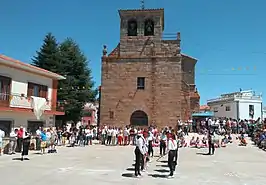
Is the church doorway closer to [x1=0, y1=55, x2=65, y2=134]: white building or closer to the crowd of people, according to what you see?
the crowd of people

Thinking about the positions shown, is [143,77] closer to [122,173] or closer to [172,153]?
[122,173]

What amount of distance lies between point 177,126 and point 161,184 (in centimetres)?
1896

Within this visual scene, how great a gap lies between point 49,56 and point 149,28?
417 inches

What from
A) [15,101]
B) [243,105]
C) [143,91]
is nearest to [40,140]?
[15,101]

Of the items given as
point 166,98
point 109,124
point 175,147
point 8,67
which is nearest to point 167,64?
point 166,98

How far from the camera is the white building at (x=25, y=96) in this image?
18719mm

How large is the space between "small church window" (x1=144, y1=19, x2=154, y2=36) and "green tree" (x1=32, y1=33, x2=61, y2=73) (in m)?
9.41

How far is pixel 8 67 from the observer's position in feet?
63.1

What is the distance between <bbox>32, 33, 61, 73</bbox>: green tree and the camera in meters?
30.4

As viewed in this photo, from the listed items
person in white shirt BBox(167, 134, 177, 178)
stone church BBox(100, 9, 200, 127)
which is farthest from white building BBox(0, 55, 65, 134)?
person in white shirt BBox(167, 134, 177, 178)

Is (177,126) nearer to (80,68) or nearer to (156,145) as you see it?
(156,145)

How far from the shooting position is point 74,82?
30.6 metres

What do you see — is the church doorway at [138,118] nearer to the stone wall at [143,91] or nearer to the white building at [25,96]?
the stone wall at [143,91]

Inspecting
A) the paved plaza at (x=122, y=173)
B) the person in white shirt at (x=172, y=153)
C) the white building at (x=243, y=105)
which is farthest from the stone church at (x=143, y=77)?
the white building at (x=243, y=105)
